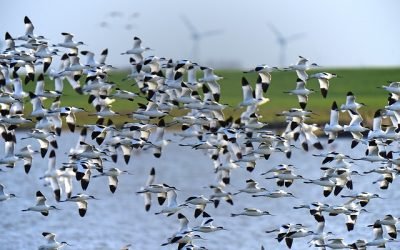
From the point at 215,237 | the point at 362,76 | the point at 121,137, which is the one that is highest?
the point at 362,76

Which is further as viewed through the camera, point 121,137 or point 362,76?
point 362,76

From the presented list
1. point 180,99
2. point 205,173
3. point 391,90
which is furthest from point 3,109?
point 205,173

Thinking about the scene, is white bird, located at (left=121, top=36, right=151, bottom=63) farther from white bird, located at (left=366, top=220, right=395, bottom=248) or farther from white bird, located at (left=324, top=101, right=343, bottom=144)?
white bird, located at (left=366, top=220, right=395, bottom=248)

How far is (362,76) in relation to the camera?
7006cm

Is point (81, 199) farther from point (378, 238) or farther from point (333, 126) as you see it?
point (378, 238)

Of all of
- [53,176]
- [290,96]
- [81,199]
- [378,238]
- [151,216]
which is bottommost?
[378,238]

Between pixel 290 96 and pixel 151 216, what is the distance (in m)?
32.7

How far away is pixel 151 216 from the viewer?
28.3m

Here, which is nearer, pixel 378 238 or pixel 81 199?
pixel 378 238

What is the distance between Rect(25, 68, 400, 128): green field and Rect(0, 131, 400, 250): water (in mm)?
4507

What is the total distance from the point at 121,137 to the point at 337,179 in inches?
163

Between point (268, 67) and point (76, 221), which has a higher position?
point (268, 67)

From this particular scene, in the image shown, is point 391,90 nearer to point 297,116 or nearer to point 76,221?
point 297,116

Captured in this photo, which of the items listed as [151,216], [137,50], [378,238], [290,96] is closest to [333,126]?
[378,238]
